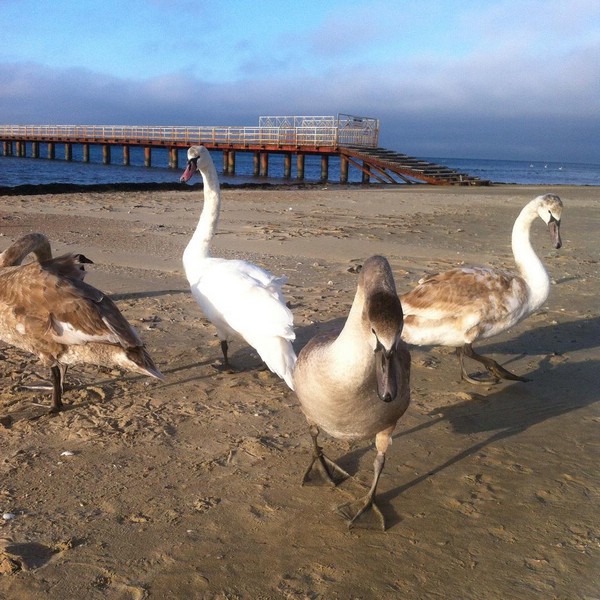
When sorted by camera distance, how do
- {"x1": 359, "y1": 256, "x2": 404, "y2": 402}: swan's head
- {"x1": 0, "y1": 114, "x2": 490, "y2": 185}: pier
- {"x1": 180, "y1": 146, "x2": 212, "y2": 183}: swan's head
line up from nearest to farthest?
1. {"x1": 359, "y1": 256, "x2": 404, "y2": 402}: swan's head
2. {"x1": 180, "y1": 146, "x2": 212, "y2": 183}: swan's head
3. {"x1": 0, "y1": 114, "x2": 490, "y2": 185}: pier

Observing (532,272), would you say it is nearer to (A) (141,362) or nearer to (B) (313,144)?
(A) (141,362)

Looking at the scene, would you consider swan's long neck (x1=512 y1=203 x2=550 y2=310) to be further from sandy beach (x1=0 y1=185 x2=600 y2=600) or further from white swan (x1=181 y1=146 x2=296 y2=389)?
white swan (x1=181 y1=146 x2=296 y2=389)

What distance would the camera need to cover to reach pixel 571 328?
753cm

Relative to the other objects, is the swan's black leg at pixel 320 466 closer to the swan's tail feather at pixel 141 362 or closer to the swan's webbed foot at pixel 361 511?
the swan's webbed foot at pixel 361 511

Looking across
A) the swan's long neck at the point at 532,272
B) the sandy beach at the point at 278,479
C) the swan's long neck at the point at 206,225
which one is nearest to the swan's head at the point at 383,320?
the sandy beach at the point at 278,479

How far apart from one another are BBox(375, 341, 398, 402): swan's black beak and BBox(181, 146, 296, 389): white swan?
1.51 m

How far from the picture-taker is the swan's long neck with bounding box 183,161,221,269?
268 inches

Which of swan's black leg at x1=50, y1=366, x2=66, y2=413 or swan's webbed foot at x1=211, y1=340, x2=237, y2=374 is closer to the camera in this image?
swan's black leg at x1=50, y1=366, x2=66, y2=413

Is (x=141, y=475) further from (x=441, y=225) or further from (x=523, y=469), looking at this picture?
(x=441, y=225)

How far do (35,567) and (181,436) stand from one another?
1.55 m

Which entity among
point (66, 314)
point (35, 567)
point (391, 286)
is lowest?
point (35, 567)

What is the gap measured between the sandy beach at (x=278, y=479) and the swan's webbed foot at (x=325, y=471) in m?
0.07

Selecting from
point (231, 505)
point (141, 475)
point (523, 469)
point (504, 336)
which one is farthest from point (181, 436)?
point (504, 336)

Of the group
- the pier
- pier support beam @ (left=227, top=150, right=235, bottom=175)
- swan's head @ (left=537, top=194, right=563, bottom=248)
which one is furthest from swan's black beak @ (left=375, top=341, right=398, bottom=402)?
pier support beam @ (left=227, top=150, right=235, bottom=175)
